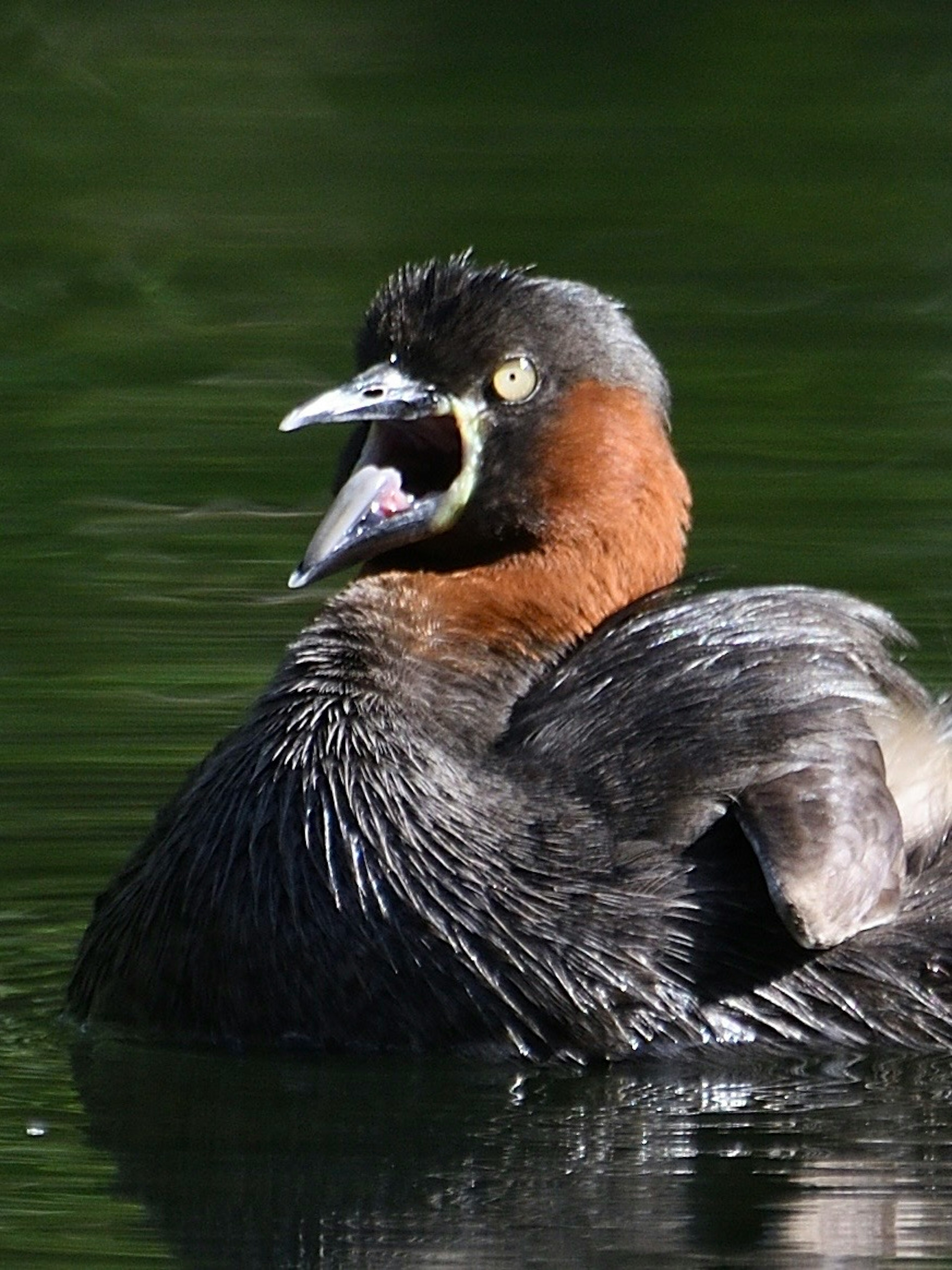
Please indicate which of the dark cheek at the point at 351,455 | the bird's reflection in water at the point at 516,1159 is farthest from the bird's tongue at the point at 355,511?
the bird's reflection in water at the point at 516,1159

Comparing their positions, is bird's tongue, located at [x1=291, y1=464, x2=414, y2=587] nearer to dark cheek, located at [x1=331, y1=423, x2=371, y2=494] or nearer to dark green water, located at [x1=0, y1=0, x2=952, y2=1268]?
dark cheek, located at [x1=331, y1=423, x2=371, y2=494]

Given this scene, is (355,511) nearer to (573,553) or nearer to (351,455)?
(351,455)

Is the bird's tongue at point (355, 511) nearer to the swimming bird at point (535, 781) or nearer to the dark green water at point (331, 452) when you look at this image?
the swimming bird at point (535, 781)

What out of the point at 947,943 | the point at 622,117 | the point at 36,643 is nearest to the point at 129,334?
the point at 36,643

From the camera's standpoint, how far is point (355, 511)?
691 cm

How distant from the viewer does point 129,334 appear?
505 inches

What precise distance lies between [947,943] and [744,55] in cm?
1237

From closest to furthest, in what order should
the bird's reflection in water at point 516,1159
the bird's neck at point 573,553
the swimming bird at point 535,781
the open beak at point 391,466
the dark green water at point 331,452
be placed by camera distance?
1. the bird's reflection in water at point 516,1159
2. the dark green water at point 331,452
3. the swimming bird at point 535,781
4. the open beak at point 391,466
5. the bird's neck at point 573,553

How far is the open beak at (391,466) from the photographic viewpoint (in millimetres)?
6852

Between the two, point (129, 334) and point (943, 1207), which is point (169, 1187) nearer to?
point (943, 1207)

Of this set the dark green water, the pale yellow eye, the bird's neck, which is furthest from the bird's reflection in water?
the pale yellow eye

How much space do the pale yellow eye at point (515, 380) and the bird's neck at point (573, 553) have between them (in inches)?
3.4

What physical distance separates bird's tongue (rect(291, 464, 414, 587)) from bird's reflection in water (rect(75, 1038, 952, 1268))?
1056 mm

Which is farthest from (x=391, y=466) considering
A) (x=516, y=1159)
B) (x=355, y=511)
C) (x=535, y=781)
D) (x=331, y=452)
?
(x=331, y=452)
